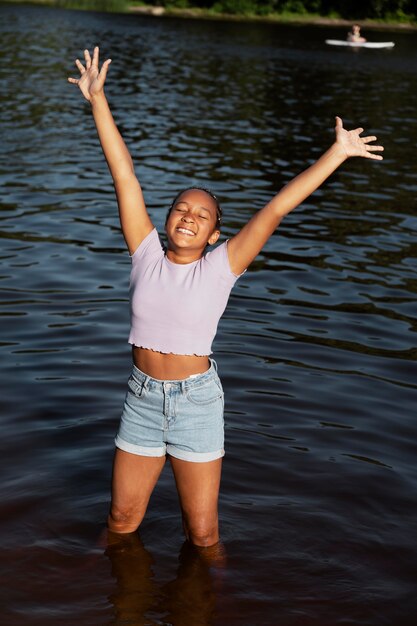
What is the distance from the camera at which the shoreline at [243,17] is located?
71.9 metres

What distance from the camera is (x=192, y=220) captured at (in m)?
5.30

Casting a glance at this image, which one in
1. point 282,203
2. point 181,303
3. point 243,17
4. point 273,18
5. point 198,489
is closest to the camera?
point 282,203

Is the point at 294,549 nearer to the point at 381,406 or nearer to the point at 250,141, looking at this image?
the point at 381,406

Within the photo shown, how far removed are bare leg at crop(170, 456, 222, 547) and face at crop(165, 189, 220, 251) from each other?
44.5 inches

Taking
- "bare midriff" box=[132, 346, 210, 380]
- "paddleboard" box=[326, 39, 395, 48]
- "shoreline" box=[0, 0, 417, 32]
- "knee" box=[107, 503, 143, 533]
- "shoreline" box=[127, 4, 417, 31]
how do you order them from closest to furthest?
1. "bare midriff" box=[132, 346, 210, 380]
2. "knee" box=[107, 503, 143, 533]
3. "paddleboard" box=[326, 39, 395, 48]
4. "shoreline" box=[0, 0, 417, 32]
5. "shoreline" box=[127, 4, 417, 31]

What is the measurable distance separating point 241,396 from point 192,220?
3.35 m

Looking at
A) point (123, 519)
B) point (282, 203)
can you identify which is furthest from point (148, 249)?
point (123, 519)

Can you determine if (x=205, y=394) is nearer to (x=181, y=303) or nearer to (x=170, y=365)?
(x=170, y=365)

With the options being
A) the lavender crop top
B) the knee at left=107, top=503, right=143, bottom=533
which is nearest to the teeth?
the lavender crop top

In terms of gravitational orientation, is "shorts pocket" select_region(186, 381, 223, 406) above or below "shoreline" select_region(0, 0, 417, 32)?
below

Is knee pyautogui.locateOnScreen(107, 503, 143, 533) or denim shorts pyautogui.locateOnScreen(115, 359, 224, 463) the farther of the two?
knee pyautogui.locateOnScreen(107, 503, 143, 533)

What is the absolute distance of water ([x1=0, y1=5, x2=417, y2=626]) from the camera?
560cm

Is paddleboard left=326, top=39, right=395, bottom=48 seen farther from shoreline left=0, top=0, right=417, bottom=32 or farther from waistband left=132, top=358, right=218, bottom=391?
waistband left=132, top=358, right=218, bottom=391

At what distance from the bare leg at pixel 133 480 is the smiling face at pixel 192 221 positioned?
1.11 meters
